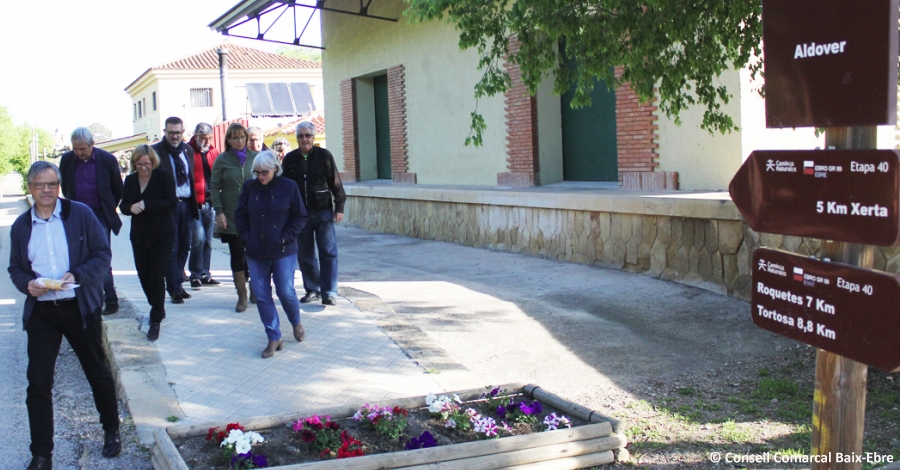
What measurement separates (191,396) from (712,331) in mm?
4474

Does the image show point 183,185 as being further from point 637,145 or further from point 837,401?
point 837,401

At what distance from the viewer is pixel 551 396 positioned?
188 inches

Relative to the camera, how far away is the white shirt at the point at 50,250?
14.2 feet

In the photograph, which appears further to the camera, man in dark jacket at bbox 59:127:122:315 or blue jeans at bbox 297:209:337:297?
blue jeans at bbox 297:209:337:297

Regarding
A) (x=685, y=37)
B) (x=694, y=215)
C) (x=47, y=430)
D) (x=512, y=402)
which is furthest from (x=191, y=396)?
(x=694, y=215)

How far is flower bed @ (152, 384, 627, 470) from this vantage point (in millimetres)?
3945

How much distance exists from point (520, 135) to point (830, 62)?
11455 millimetres

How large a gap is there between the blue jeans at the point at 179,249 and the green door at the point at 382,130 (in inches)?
471

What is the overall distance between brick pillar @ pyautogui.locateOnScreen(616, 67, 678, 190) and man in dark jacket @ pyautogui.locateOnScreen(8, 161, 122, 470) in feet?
25.8

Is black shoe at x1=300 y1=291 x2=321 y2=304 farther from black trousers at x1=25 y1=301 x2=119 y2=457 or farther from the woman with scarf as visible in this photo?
black trousers at x1=25 y1=301 x2=119 y2=457

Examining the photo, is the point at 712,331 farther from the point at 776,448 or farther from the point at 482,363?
the point at 776,448

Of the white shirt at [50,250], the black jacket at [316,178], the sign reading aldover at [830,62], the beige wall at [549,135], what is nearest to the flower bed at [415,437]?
the white shirt at [50,250]

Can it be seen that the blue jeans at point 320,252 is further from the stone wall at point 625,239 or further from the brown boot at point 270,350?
→ the stone wall at point 625,239

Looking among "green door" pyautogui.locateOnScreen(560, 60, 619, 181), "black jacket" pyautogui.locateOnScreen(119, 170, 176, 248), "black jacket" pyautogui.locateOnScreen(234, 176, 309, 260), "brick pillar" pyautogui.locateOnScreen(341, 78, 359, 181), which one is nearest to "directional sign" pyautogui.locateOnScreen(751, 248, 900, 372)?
"black jacket" pyautogui.locateOnScreen(234, 176, 309, 260)
